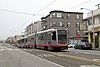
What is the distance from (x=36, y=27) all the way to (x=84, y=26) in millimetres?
60010

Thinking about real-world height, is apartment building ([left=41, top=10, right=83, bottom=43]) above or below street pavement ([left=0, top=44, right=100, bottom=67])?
above

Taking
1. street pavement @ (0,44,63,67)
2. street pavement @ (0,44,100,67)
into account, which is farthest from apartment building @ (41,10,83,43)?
street pavement @ (0,44,63,67)

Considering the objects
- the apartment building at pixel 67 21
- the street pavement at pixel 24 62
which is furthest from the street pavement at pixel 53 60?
the apartment building at pixel 67 21

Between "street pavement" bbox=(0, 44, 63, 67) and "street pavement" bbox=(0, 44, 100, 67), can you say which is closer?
"street pavement" bbox=(0, 44, 100, 67)

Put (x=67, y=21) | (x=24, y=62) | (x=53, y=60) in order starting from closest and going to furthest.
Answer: (x=24, y=62) → (x=53, y=60) → (x=67, y=21)

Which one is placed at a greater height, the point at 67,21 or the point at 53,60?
the point at 67,21

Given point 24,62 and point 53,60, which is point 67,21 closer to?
point 53,60

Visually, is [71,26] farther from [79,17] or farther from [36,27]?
[36,27]

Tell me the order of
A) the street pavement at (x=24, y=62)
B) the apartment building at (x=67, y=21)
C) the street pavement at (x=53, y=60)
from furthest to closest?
the apartment building at (x=67, y=21) → the street pavement at (x=24, y=62) → the street pavement at (x=53, y=60)

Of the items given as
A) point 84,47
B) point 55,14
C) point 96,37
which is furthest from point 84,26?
point 55,14

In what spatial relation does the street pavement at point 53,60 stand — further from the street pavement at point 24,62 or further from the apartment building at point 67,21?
the apartment building at point 67,21

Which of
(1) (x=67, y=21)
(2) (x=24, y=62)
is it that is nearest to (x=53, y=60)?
(2) (x=24, y=62)

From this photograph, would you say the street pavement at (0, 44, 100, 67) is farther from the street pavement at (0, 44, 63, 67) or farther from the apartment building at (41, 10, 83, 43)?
the apartment building at (41, 10, 83, 43)

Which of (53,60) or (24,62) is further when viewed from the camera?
(53,60)
